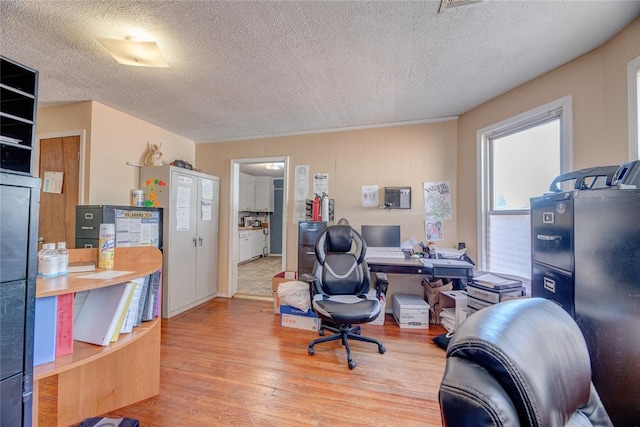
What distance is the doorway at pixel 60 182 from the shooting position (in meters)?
2.62

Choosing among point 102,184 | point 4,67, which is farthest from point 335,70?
point 102,184

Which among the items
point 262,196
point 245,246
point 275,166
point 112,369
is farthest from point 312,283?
point 262,196

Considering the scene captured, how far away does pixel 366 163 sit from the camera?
3.26 m

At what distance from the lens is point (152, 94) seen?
2434 millimetres

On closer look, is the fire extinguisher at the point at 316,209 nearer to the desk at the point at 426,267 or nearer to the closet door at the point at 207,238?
the desk at the point at 426,267

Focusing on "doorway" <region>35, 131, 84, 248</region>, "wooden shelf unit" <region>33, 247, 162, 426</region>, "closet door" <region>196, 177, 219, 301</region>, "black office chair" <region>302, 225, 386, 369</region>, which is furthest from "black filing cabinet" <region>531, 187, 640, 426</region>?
"doorway" <region>35, 131, 84, 248</region>

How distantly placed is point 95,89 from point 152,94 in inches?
19.9

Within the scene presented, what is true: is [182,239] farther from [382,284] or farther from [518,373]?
[518,373]

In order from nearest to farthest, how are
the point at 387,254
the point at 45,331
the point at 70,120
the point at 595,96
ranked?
1. the point at 45,331
2. the point at 595,96
3. the point at 70,120
4. the point at 387,254

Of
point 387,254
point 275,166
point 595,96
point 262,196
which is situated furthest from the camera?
point 262,196

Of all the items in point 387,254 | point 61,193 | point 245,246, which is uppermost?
point 61,193

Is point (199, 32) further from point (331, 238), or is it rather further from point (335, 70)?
point (331, 238)

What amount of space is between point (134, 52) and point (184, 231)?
2.03 meters

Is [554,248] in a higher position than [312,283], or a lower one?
higher
